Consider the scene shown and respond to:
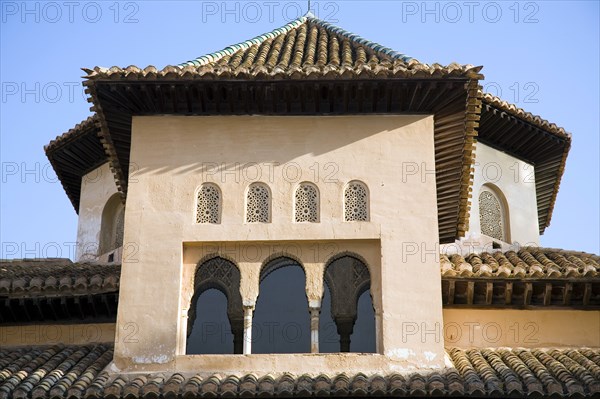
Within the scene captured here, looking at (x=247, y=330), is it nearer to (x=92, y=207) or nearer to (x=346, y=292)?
(x=346, y=292)

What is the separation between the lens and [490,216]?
58.0 feet

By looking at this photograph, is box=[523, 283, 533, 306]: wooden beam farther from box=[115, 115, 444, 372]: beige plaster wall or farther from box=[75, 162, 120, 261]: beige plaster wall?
box=[75, 162, 120, 261]: beige plaster wall

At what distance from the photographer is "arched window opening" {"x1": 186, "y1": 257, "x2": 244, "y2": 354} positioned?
49.6 feet

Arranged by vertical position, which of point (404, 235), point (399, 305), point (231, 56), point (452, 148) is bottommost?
point (399, 305)

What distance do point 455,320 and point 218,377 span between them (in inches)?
133

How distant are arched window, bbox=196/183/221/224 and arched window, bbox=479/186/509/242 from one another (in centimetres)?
519

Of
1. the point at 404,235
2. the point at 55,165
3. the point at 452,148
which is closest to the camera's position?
the point at 404,235

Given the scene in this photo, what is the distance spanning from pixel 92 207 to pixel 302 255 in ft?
18.1

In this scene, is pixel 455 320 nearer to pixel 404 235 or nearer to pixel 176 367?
pixel 404 235

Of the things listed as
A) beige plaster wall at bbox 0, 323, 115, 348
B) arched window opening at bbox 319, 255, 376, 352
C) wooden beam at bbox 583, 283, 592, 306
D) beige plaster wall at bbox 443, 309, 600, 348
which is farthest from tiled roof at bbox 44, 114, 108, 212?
wooden beam at bbox 583, 283, 592, 306

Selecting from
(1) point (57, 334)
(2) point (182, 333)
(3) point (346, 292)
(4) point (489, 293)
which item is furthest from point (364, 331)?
(1) point (57, 334)

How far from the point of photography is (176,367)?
13.0 metres

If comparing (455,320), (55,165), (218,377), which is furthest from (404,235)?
(55,165)

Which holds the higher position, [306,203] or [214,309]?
[306,203]
